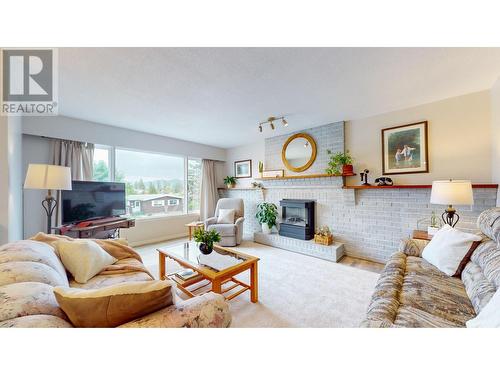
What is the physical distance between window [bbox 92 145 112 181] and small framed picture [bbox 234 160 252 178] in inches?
110

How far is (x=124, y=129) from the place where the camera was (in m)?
3.60

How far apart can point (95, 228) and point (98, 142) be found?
65.6 inches

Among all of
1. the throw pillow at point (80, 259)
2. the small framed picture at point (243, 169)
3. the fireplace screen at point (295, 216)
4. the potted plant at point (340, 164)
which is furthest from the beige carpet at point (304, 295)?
the small framed picture at point (243, 169)

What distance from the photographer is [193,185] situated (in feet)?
16.3

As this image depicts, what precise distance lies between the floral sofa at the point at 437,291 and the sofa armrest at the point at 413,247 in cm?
21

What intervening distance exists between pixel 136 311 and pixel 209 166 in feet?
14.7

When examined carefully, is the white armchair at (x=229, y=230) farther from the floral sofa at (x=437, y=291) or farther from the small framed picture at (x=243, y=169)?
the floral sofa at (x=437, y=291)

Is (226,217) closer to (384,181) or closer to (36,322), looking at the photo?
(384,181)

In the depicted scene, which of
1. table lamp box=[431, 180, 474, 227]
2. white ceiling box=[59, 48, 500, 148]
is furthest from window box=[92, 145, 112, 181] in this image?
table lamp box=[431, 180, 474, 227]

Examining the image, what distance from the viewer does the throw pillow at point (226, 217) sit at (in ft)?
13.4

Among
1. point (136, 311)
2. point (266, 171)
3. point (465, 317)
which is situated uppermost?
point (266, 171)

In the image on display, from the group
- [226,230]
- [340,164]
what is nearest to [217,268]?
[226,230]
